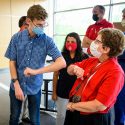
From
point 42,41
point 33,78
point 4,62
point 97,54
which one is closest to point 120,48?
Result: point 97,54

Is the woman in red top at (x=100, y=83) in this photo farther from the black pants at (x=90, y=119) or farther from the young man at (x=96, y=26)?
the young man at (x=96, y=26)

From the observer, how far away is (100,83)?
3.82ft

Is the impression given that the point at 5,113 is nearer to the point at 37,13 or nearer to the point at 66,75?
the point at 66,75

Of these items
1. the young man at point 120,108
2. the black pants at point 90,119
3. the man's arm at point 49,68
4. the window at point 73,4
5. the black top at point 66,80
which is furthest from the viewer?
the window at point 73,4

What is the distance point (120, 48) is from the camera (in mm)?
1205

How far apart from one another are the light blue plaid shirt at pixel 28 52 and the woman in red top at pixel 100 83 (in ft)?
1.38

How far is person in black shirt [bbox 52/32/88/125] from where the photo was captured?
80.8 inches

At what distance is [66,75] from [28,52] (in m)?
0.60

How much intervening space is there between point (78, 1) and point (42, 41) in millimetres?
5319

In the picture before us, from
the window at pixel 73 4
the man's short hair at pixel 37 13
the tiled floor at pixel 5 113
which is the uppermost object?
the window at pixel 73 4

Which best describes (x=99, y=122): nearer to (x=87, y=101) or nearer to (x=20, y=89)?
(x=87, y=101)

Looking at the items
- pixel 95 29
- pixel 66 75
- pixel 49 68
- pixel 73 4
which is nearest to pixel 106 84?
pixel 49 68

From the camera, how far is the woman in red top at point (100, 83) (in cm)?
112

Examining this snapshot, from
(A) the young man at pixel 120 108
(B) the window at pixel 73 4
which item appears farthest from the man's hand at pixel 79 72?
(B) the window at pixel 73 4
